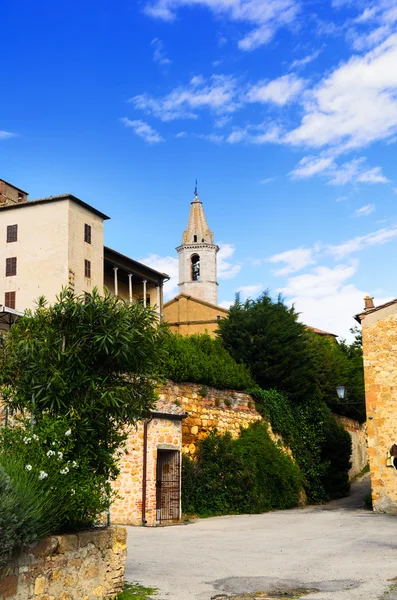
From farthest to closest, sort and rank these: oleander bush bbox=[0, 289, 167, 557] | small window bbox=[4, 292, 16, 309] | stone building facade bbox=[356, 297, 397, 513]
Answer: small window bbox=[4, 292, 16, 309] < stone building facade bbox=[356, 297, 397, 513] < oleander bush bbox=[0, 289, 167, 557]

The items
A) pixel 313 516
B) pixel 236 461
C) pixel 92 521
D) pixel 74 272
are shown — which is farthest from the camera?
pixel 74 272

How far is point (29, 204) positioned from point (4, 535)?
31.7 meters

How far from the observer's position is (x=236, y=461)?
20.5 meters

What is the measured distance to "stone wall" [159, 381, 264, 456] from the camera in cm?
2008

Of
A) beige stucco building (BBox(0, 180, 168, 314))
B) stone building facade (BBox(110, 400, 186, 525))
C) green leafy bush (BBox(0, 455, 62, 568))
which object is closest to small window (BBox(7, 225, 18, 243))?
beige stucco building (BBox(0, 180, 168, 314))

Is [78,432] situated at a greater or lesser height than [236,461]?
greater

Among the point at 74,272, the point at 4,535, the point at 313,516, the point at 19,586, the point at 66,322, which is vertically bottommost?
the point at 313,516

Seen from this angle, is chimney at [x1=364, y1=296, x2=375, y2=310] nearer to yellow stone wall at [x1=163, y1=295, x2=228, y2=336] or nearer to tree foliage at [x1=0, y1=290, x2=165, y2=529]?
tree foliage at [x1=0, y1=290, x2=165, y2=529]

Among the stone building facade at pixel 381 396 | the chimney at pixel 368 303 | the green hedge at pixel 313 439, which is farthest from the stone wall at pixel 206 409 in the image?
the chimney at pixel 368 303

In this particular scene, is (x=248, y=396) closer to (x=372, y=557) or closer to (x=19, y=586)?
(x=372, y=557)

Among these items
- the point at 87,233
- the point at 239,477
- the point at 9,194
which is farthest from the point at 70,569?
the point at 9,194

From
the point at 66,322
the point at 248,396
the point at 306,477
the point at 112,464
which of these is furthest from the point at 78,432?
the point at 306,477

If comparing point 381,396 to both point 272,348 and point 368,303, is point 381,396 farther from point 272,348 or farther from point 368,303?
point 272,348

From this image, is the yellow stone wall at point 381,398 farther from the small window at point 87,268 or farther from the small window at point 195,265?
the small window at point 195,265
